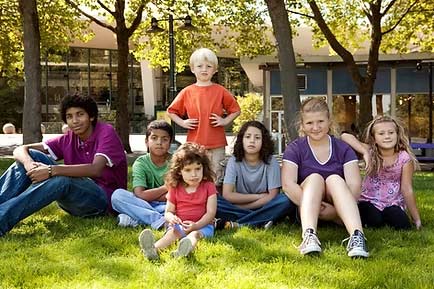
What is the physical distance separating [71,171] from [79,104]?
0.71 metres

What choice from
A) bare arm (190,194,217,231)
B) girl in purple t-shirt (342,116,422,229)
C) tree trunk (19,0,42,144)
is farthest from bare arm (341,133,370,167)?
tree trunk (19,0,42,144)

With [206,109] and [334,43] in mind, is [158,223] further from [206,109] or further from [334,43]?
[334,43]

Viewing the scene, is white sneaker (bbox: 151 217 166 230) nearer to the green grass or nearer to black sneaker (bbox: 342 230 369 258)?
the green grass

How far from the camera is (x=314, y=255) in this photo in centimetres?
432

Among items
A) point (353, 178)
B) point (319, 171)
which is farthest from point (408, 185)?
point (319, 171)

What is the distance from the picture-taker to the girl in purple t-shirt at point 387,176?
5301mm

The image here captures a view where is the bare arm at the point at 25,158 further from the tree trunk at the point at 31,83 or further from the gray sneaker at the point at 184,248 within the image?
the tree trunk at the point at 31,83

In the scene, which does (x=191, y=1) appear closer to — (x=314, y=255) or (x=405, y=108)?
(x=405, y=108)

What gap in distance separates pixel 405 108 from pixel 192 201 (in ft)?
71.0

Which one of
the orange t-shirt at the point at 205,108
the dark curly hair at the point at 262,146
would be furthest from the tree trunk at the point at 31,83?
the dark curly hair at the point at 262,146

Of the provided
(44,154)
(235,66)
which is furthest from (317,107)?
(235,66)

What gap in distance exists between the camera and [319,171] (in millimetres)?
5023

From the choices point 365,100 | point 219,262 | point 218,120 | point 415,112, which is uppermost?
point 365,100

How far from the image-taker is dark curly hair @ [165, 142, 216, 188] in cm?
500
